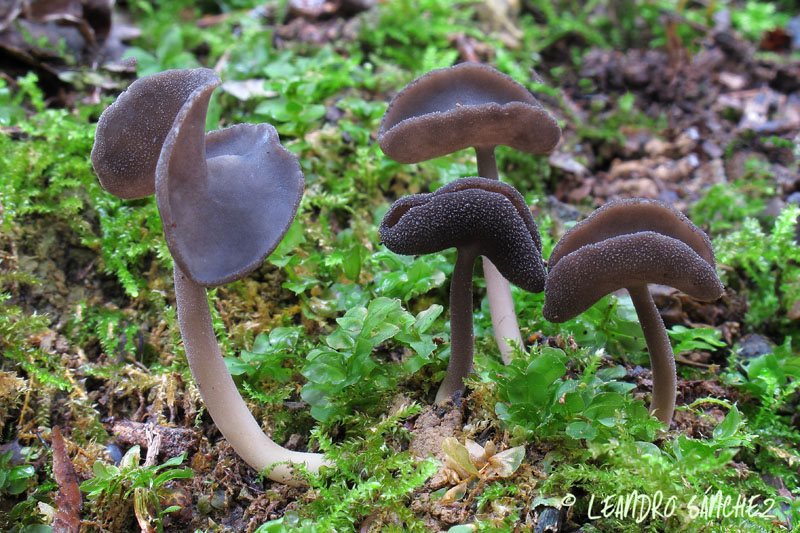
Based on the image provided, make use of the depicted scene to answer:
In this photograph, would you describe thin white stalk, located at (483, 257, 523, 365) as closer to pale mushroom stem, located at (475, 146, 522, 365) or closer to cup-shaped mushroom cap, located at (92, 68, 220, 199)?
pale mushroom stem, located at (475, 146, 522, 365)

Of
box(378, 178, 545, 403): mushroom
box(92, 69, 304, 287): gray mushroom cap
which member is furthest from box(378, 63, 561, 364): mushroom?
box(92, 69, 304, 287): gray mushroom cap

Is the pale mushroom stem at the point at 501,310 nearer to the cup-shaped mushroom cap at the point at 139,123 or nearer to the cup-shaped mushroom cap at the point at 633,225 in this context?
the cup-shaped mushroom cap at the point at 633,225

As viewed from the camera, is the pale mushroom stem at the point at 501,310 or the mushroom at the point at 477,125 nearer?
the mushroom at the point at 477,125

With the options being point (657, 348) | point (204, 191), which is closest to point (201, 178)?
point (204, 191)

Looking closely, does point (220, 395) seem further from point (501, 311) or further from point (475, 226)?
point (501, 311)

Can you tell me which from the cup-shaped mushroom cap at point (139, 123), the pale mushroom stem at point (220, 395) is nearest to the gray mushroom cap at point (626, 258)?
the pale mushroom stem at point (220, 395)

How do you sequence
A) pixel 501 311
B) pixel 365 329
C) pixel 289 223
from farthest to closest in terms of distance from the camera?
pixel 501 311 < pixel 365 329 < pixel 289 223

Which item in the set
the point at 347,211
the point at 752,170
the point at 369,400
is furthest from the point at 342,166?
the point at 752,170
